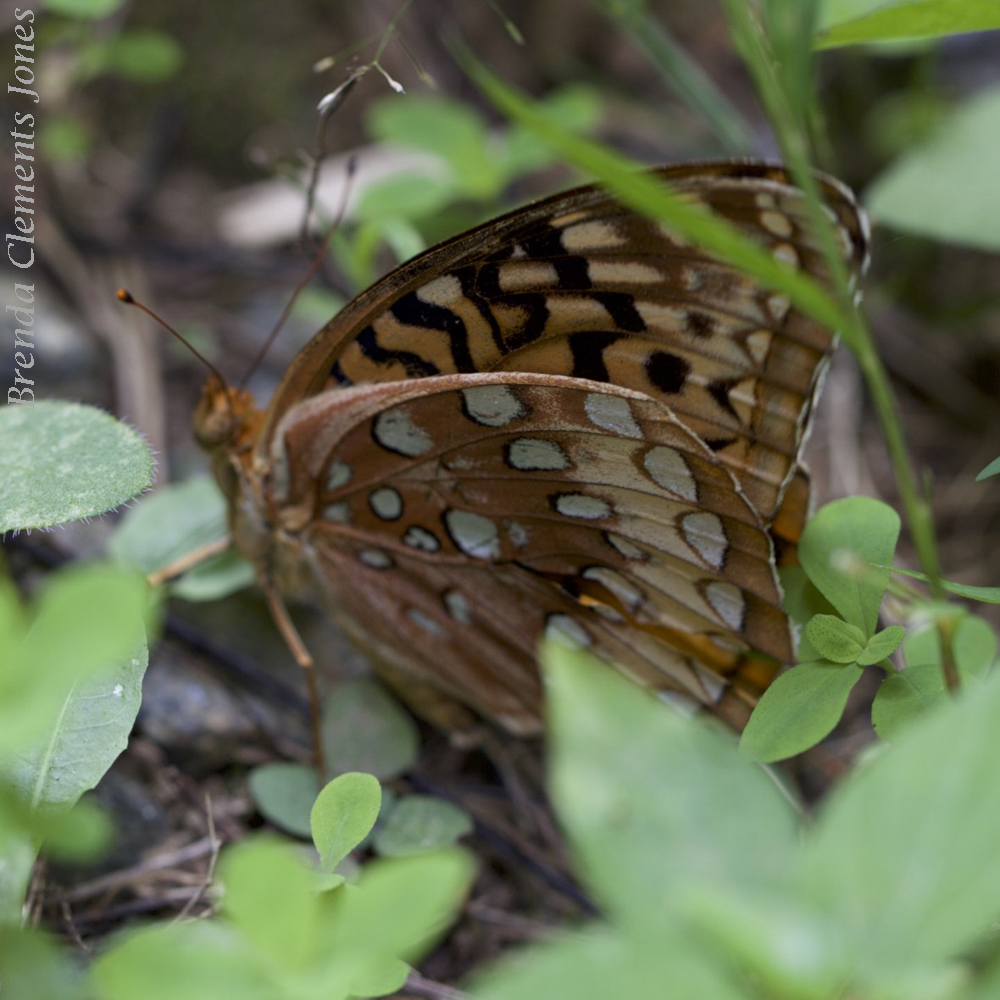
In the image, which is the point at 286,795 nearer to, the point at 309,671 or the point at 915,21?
the point at 309,671

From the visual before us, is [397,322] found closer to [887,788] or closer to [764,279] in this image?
[764,279]

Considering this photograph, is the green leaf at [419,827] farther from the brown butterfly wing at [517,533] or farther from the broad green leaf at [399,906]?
the broad green leaf at [399,906]

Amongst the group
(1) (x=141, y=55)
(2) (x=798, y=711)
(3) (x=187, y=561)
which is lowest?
(3) (x=187, y=561)

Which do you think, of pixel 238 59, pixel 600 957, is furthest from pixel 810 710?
pixel 238 59

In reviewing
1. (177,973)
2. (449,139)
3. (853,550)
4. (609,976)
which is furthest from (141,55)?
(609,976)

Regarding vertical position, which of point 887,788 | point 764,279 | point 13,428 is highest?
point 764,279

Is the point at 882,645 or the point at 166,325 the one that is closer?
the point at 882,645

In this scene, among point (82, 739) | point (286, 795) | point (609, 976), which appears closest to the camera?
Answer: point (609, 976)
